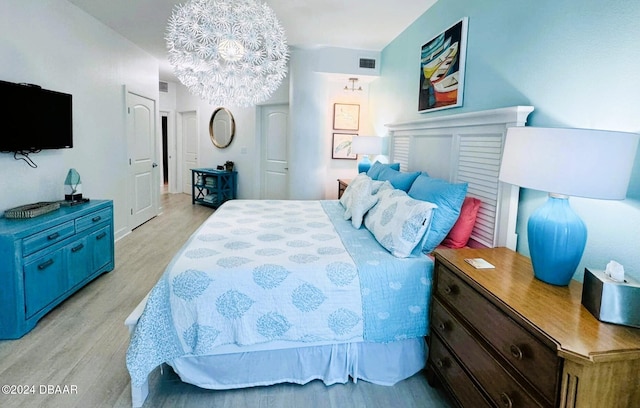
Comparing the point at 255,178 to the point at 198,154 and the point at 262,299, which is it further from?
the point at 262,299

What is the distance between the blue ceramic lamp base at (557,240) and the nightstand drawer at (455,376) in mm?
549

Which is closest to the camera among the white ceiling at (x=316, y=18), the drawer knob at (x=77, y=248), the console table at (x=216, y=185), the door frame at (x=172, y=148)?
the drawer knob at (x=77, y=248)

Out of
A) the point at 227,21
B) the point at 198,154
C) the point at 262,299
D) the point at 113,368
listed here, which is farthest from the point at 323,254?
the point at 198,154

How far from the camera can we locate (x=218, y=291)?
179cm

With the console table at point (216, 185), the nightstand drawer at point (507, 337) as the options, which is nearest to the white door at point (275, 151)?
the console table at point (216, 185)

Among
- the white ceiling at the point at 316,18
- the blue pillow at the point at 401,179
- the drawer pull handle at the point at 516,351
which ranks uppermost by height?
the white ceiling at the point at 316,18

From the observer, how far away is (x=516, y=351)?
1.23 m

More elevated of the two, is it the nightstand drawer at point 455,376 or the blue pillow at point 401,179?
the blue pillow at point 401,179

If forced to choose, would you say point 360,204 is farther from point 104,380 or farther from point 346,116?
point 346,116

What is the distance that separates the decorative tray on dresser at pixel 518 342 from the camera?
1010 millimetres

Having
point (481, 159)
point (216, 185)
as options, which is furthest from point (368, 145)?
point (216, 185)

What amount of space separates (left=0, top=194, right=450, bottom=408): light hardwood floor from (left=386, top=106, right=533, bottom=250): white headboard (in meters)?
1.01

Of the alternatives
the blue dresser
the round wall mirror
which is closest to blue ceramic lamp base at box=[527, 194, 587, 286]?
the blue dresser

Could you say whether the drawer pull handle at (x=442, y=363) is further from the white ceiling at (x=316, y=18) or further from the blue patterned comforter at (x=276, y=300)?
the white ceiling at (x=316, y=18)
